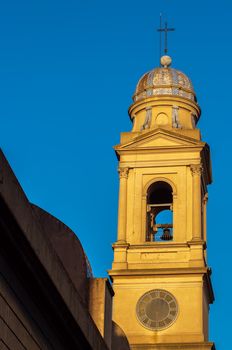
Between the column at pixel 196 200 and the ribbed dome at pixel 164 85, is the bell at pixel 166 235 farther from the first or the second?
the ribbed dome at pixel 164 85

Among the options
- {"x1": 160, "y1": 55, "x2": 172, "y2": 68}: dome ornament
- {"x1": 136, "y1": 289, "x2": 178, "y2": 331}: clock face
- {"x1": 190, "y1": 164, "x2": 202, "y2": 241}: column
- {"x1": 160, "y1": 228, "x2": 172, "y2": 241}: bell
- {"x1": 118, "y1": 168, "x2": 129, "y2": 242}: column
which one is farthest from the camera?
{"x1": 160, "y1": 55, "x2": 172, "y2": 68}: dome ornament

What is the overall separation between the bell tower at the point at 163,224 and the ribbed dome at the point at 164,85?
0.18 ft

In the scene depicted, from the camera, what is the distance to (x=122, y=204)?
5694 cm

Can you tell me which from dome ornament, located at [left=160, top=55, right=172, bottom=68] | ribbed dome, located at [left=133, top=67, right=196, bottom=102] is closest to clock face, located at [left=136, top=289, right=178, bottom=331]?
ribbed dome, located at [left=133, top=67, right=196, bottom=102]

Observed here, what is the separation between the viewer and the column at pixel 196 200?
2184 inches

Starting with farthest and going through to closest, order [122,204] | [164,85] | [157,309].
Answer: [164,85], [122,204], [157,309]

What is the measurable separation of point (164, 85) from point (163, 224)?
766 centimetres

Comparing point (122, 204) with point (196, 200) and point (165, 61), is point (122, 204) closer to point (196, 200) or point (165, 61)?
point (196, 200)

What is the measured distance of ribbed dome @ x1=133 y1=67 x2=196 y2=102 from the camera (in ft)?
197

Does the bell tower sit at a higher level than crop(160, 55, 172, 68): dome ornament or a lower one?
lower

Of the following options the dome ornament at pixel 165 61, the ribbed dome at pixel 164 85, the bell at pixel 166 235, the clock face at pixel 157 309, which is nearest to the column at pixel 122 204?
the bell at pixel 166 235

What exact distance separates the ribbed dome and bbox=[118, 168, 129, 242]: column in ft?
15.9

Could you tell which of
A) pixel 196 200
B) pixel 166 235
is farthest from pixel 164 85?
pixel 166 235

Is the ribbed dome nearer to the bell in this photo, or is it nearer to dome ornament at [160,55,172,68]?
dome ornament at [160,55,172,68]
